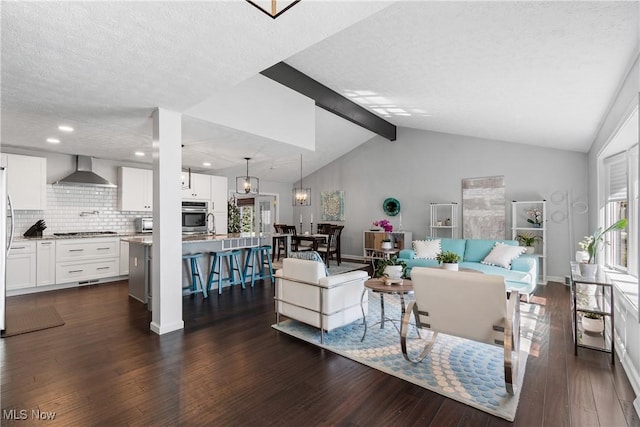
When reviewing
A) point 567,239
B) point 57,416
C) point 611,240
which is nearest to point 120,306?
point 57,416

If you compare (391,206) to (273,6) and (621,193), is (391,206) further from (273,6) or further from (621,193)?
(273,6)

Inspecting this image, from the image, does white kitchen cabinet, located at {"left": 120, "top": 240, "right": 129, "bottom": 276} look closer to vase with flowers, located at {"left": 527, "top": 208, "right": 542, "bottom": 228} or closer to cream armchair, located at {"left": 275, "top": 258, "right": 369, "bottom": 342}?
cream armchair, located at {"left": 275, "top": 258, "right": 369, "bottom": 342}

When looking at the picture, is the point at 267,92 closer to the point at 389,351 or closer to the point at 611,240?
the point at 389,351

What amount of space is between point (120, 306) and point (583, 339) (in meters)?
5.57

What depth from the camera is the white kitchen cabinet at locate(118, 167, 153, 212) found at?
6.35 m

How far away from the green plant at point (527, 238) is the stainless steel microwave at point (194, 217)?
6.71 m

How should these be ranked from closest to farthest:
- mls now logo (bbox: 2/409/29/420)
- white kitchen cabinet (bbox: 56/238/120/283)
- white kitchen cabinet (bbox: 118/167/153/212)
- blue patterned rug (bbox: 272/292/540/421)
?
mls now logo (bbox: 2/409/29/420) → blue patterned rug (bbox: 272/292/540/421) → white kitchen cabinet (bbox: 56/238/120/283) → white kitchen cabinet (bbox: 118/167/153/212)

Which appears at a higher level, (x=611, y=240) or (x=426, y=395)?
(x=611, y=240)

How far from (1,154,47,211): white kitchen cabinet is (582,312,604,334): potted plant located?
793cm

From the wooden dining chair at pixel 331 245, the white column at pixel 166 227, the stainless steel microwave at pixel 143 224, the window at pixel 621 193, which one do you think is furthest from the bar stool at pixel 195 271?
the window at pixel 621 193

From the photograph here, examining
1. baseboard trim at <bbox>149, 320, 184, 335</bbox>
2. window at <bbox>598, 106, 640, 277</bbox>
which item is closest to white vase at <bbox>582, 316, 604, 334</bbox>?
window at <bbox>598, 106, 640, 277</bbox>

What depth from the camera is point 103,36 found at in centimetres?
204

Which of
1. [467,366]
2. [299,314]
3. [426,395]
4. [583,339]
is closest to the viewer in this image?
[426,395]

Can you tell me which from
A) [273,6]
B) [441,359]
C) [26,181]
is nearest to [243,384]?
[441,359]
